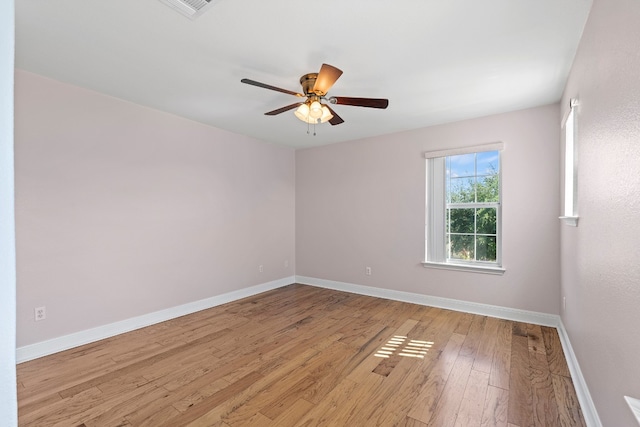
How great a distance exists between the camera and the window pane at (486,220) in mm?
3648

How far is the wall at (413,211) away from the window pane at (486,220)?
17 cm

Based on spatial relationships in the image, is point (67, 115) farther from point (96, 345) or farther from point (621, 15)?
point (621, 15)

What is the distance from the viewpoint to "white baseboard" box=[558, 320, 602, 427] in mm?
1714

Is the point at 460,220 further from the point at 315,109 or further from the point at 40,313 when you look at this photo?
the point at 40,313

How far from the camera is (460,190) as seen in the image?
390 centimetres

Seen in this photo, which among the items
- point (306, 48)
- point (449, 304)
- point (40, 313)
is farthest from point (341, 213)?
point (40, 313)

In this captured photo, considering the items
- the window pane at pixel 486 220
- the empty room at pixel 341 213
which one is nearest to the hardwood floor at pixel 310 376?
the empty room at pixel 341 213

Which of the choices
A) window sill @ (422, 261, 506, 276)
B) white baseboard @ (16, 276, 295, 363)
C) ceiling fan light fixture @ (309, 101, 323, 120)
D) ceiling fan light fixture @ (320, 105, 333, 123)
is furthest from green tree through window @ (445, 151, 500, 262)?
white baseboard @ (16, 276, 295, 363)

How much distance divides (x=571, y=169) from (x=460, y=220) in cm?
152

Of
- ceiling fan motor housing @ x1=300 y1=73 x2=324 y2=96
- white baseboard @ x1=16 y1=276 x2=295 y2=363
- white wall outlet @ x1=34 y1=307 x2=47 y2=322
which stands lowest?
white baseboard @ x1=16 y1=276 x2=295 y2=363

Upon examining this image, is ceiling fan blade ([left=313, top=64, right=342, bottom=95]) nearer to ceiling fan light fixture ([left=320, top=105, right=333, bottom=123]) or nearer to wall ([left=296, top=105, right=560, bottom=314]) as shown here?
ceiling fan light fixture ([left=320, top=105, right=333, bottom=123])

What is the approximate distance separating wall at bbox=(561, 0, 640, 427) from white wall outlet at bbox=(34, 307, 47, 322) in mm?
4058

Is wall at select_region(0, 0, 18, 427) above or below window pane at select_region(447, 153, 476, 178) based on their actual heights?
below

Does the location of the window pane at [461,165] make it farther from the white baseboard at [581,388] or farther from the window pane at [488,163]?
the white baseboard at [581,388]
